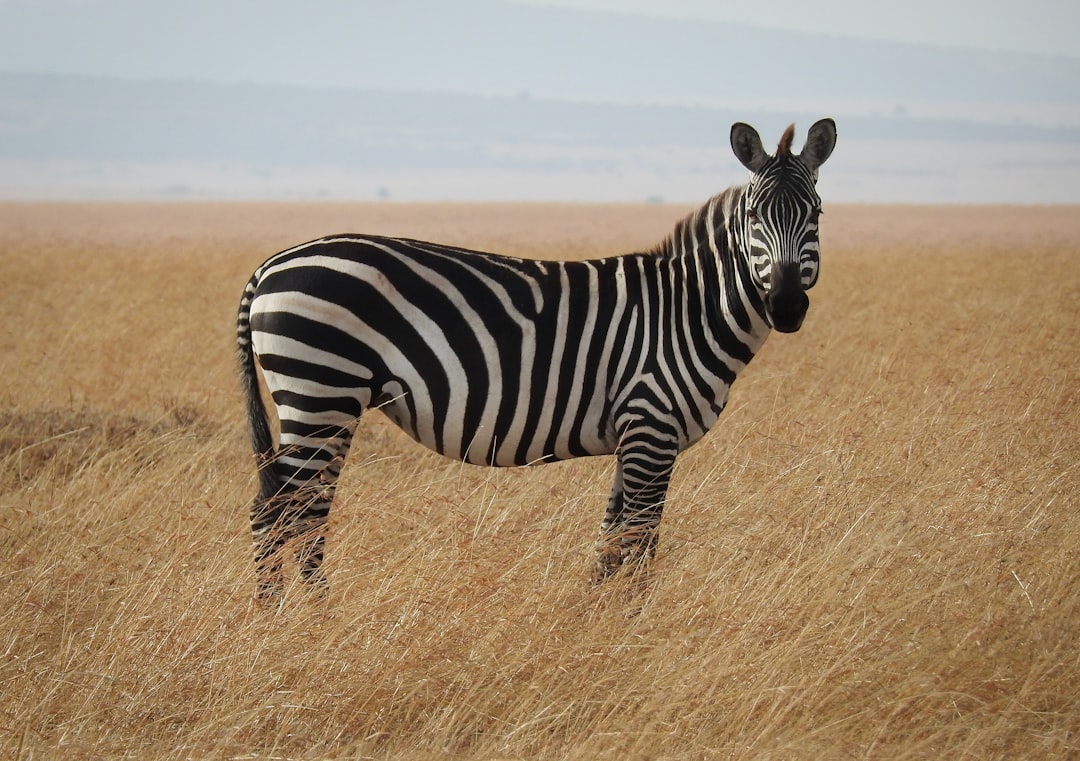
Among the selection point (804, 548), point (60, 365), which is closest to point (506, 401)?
point (804, 548)

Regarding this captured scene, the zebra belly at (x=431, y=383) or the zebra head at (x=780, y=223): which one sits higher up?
the zebra head at (x=780, y=223)

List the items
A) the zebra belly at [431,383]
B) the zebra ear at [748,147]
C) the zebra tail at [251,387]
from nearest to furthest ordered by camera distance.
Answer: the zebra belly at [431,383] → the zebra ear at [748,147] → the zebra tail at [251,387]

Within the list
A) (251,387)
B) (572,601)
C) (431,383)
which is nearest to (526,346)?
(431,383)

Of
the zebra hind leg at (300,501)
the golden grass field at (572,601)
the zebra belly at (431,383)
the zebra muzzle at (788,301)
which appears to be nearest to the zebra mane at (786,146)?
the zebra muzzle at (788,301)

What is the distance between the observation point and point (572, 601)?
487 centimetres

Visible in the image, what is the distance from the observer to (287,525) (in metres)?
4.96

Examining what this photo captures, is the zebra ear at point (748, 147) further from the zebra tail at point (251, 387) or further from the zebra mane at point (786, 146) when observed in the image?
the zebra tail at point (251, 387)

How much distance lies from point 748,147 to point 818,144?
0.37 m

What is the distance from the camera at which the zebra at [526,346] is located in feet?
16.4

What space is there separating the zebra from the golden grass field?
369 millimetres

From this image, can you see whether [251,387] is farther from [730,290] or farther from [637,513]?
[730,290]

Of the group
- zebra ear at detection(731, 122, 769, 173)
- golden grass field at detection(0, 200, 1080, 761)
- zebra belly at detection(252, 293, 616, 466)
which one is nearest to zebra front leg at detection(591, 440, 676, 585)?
golden grass field at detection(0, 200, 1080, 761)

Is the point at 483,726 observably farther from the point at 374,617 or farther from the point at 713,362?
the point at 713,362

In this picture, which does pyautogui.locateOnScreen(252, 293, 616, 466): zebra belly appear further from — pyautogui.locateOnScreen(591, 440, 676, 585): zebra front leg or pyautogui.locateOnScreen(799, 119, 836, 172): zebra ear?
pyautogui.locateOnScreen(799, 119, 836, 172): zebra ear
